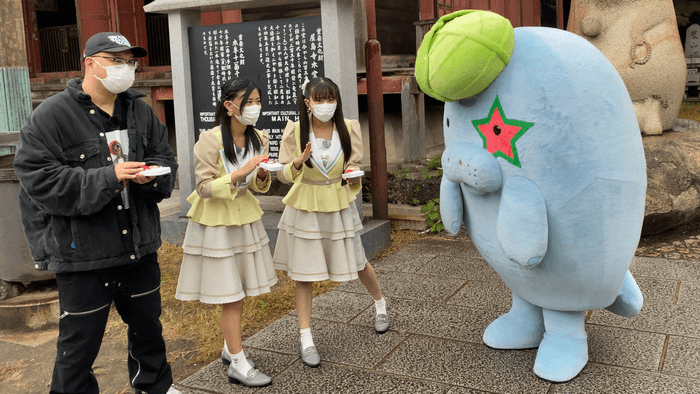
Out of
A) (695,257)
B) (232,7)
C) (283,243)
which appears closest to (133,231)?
(283,243)

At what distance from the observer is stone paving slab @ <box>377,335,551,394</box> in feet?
10.2

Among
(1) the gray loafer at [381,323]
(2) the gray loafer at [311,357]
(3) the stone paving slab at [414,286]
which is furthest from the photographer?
(3) the stone paving slab at [414,286]

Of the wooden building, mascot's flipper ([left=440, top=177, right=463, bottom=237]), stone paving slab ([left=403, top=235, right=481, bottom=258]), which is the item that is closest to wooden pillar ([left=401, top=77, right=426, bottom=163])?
the wooden building

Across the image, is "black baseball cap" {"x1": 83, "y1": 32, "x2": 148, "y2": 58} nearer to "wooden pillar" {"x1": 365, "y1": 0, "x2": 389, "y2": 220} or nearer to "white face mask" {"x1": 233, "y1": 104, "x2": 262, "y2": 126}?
"white face mask" {"x1": 233, "y1": 104, "x2": 262, "y2": 126}

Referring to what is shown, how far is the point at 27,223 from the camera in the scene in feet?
8.71

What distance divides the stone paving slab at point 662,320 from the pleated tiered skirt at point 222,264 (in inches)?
81.8

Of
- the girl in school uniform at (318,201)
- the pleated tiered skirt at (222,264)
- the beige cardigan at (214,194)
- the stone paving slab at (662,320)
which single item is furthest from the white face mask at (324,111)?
the stone paving slab at (662,320)

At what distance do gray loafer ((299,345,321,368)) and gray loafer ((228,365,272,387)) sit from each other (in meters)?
0.26

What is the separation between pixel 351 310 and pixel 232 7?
3.25 m

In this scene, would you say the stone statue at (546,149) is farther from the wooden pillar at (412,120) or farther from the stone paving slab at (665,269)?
the wooden pillar at (412,120)

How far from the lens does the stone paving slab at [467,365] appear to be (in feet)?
10.2

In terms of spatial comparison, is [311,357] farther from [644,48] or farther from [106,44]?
[644,48]

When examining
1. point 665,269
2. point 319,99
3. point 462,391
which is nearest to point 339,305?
point 462,391

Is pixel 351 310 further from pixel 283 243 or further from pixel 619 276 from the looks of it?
pixel 619 276
